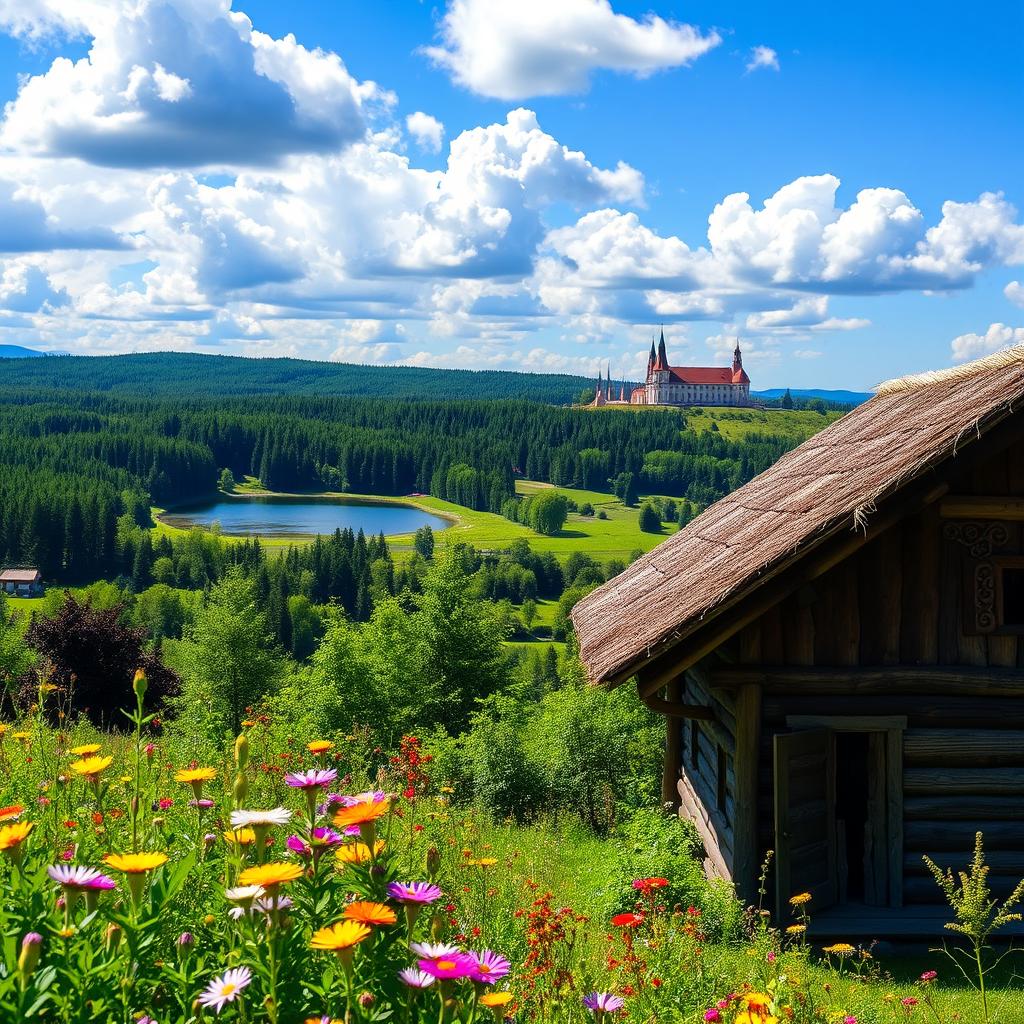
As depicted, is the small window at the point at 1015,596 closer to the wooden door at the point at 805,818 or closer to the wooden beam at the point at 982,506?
the wooden beam at the point at 982,506

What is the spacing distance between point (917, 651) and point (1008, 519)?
4.80 feet

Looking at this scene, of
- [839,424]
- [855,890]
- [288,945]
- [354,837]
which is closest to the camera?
[288,945]

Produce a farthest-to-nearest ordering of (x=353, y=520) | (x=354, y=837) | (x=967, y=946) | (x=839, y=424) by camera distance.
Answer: (x=353, y=520) < (x=839, y=424) < (x=967, y=946) < (x=354, y=837)

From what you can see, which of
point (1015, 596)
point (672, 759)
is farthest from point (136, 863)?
point (672, 759)

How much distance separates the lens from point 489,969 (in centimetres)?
250

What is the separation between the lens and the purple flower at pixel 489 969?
2396 mm

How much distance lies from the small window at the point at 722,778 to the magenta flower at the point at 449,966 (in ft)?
26.6

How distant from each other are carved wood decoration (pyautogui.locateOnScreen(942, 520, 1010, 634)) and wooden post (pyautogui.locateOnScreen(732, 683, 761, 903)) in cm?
215

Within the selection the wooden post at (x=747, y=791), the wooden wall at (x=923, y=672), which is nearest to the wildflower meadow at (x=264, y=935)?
the wooden post at (x=747, y=791)

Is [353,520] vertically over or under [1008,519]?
under

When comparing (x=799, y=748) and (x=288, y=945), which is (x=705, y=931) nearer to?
(x=799, y=748)

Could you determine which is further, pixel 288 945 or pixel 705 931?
pixel 705 931

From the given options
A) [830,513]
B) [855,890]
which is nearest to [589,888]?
[855,890]

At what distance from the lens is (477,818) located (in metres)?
10.9
